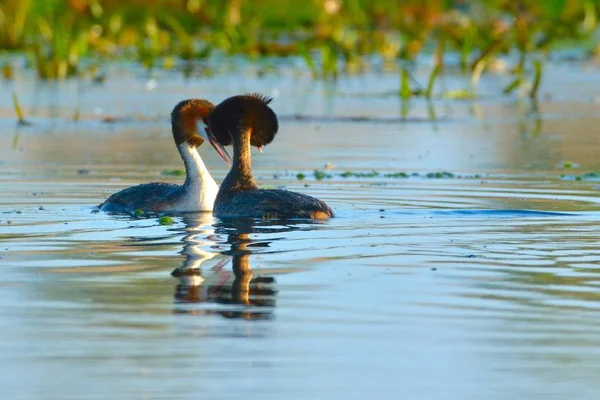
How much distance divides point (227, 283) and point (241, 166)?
4.02 meters

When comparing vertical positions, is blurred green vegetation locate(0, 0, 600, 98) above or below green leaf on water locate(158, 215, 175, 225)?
above

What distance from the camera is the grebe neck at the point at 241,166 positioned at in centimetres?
1141

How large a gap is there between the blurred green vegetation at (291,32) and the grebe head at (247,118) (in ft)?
40.3

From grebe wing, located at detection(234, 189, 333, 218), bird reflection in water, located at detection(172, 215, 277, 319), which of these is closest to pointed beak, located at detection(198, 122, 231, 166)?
grebe wing, located at detection(234, 189, 333, 218)

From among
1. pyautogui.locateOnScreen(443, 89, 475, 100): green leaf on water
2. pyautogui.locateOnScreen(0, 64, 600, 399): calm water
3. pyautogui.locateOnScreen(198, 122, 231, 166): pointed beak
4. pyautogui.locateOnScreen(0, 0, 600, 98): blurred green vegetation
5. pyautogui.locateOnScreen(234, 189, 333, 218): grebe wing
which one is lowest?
pyautogui.locateOnScreen(0, 64, 600, 399): calm water

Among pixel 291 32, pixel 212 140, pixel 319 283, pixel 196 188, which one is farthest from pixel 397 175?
pixel 291 32

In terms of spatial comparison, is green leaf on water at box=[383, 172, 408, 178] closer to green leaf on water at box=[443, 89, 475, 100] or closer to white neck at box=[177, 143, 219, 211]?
white neck at box=[177, 143, 219, 211]

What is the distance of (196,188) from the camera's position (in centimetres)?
1161

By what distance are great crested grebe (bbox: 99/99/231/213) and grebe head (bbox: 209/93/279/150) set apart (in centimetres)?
37

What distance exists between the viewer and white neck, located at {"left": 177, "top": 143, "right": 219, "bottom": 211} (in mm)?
11492

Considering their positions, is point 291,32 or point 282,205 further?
point 291,32

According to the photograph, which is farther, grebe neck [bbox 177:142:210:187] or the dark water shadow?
grebe neck [bbox 177:142:210:187]

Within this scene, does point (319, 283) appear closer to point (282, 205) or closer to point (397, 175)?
point (282, 205)

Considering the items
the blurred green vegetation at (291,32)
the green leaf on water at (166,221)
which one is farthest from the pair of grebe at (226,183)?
the blurred green vegetation at (291,32)
